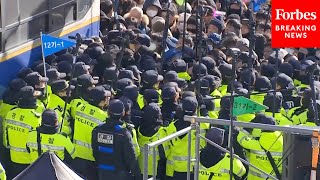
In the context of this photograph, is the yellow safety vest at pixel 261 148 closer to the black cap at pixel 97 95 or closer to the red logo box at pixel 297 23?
the red logo box at pixel 297 23

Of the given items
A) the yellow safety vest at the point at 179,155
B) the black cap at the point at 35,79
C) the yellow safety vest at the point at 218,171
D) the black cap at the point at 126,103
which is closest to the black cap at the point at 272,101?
the yellow safety vest at the point at 179,155

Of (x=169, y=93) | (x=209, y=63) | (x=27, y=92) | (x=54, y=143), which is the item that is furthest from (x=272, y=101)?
(x=27, y=92)

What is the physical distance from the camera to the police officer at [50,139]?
11445 millimetres

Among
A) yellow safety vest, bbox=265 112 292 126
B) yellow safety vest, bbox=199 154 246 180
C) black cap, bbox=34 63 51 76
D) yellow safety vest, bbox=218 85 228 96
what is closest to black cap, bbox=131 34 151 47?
black cap, bbox=34 63 51 76

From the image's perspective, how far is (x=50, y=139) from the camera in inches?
452

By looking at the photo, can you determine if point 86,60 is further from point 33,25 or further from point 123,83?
point 123,83

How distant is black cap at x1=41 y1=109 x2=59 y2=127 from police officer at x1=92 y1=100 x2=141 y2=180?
20.1 inches

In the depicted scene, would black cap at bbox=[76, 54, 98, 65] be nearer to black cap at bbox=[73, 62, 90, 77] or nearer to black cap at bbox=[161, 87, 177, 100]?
black cap at bbox=[73, 62, 90, 77]

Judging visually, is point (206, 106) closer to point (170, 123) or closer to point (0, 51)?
point (170, 123)

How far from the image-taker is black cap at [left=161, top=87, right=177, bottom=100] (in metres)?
12.5

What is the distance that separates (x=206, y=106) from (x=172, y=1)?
6995 millimetres

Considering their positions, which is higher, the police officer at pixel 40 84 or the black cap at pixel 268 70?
the black cap at pixel 268 70

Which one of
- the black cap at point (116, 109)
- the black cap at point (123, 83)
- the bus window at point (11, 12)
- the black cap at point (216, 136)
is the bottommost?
the black cap at point (216, 136)

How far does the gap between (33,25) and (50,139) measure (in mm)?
4270
